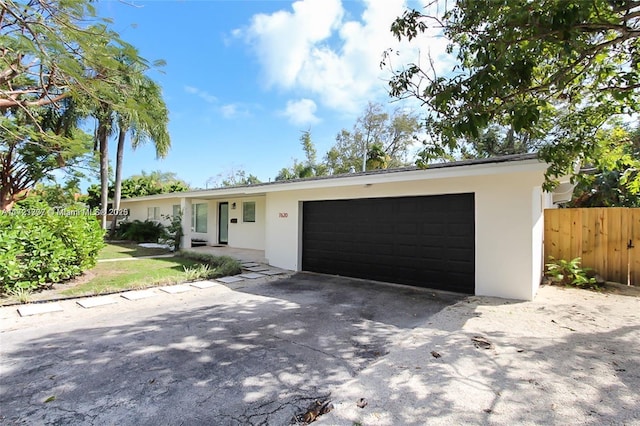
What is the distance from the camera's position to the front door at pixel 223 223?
1527 cm

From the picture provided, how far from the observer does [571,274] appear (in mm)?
7523

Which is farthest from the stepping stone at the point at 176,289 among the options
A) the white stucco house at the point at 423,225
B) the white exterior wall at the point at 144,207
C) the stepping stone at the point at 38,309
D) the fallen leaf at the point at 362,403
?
the white exterior wall at the point at 144,207

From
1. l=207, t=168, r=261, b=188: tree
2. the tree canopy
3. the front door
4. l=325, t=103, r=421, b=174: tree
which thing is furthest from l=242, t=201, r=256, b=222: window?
l=207, t=168, r=261, b=188: tree

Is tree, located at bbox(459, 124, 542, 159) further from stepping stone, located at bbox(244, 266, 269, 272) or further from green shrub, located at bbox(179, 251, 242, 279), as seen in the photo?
green shrub, located at bbox(179, 251, 242, 279)

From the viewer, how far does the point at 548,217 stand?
8250 mm

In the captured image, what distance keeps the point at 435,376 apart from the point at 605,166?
201 inches

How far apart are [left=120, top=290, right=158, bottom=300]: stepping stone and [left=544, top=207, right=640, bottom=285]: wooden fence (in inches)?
375

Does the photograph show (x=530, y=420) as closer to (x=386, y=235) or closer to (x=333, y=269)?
(x=386, y=235)

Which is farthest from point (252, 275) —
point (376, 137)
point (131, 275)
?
point (376, 137)

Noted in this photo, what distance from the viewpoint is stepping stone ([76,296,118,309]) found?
5.79 metres

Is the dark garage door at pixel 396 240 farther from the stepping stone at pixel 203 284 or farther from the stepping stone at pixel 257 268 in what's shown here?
the stepping stone at pixel 203 284

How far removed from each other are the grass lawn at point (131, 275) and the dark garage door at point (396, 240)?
12.3 ft

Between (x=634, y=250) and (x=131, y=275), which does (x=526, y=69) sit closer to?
(x=634, y=250)

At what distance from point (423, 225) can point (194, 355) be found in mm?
5447
